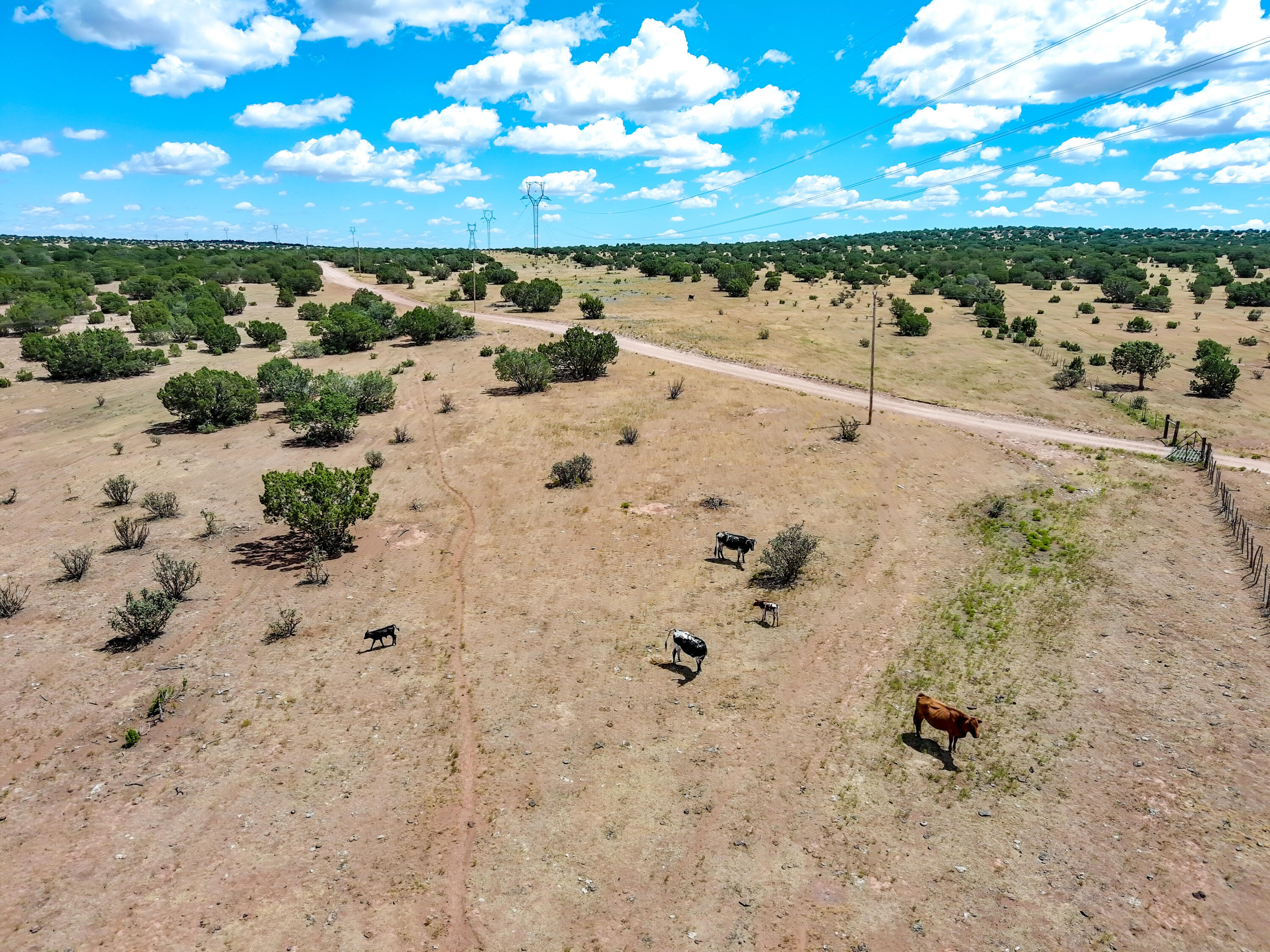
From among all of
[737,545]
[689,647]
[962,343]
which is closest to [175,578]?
[689,647]

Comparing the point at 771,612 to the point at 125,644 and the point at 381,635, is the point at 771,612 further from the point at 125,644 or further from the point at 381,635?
the point at 125,644

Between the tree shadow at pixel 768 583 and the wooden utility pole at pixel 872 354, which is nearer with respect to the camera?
the tree shadow at pixel 768 583

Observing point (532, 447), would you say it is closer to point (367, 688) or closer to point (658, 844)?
point (367, 688)

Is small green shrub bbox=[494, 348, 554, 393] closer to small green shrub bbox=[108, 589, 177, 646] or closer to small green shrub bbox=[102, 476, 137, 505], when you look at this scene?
small green shrub bbox=[102, 476, 137, 505]

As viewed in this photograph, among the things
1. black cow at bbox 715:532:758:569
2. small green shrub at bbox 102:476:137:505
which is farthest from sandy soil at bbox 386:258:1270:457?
small green shrub at bbox 102:476:137:505

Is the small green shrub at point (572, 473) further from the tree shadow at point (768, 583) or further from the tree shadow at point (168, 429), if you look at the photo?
the tree shadow at point (168, 429)

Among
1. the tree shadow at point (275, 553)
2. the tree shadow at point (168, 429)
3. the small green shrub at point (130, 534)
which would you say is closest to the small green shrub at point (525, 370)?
the tree shadow at point (168, 429)
